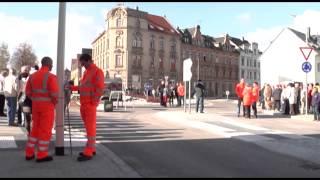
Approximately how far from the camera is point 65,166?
9555 mm

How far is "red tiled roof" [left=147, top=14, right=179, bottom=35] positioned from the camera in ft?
357

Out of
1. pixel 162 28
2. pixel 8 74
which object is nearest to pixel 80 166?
pixel 8 74

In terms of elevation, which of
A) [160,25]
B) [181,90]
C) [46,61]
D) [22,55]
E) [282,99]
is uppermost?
[160,25]

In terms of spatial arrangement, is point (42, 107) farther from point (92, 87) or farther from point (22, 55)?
point (22, 55)

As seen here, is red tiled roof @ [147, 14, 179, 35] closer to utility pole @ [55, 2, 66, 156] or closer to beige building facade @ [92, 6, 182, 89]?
beige building facade @ [92, 6, 182, 89]

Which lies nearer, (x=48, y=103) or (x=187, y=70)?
(x=48, y=103)

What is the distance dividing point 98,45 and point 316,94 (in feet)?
305

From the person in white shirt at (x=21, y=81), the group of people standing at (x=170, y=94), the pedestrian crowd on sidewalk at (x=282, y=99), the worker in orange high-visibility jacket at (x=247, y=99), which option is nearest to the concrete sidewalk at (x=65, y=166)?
the person in white shirt at (x=21, y=81)

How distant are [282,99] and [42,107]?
20.8 meters

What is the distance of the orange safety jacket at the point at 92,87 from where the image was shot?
10445 millimetres

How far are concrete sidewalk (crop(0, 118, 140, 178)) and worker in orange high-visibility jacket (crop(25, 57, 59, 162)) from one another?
259 mm

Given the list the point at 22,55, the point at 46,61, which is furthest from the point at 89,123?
the point at 22,55

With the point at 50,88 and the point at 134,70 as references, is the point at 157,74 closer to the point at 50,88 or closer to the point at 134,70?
the point at 134,70

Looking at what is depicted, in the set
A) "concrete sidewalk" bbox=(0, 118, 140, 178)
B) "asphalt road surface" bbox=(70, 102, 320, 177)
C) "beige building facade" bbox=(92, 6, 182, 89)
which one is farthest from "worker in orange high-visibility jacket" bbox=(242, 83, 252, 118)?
"beige building facade" bbox=(92, 6, 182, 89)
